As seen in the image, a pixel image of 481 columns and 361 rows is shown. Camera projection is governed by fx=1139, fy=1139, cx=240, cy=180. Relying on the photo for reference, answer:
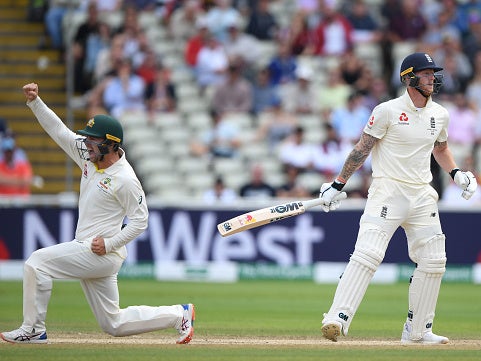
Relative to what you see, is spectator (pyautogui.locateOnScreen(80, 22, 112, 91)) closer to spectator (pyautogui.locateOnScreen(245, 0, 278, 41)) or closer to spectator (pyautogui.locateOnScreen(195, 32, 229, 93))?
spectator (pyautogui.locateOnScreen(195, 32, 229, 93))

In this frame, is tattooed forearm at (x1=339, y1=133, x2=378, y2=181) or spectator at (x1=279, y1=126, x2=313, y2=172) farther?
spectator at (x1=279, y1=126, x2=313, y2=172)

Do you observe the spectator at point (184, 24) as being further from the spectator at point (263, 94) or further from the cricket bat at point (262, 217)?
the cricket bat at point (262, 217)

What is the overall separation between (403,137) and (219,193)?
6.83 metres

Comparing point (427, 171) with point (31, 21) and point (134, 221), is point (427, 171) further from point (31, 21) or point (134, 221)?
point (31, 21)

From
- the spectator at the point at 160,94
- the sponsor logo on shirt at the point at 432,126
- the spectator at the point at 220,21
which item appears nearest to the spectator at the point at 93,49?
the spectator at the point at 160,94

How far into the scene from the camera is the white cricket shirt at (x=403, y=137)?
A: 7.92m

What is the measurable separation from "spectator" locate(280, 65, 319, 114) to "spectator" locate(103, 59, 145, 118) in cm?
208

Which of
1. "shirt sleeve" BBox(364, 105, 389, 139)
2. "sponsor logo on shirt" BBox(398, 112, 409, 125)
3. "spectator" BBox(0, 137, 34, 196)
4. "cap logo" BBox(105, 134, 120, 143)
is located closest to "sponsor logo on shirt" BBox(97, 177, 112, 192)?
"cap logo" BBox(105, 134, 120, 143)

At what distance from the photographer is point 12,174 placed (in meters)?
14.5

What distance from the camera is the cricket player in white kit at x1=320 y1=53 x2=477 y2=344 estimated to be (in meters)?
7.85

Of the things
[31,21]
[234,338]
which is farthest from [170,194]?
[234,338]

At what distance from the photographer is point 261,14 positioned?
17.0 metres

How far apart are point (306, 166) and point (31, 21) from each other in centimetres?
529

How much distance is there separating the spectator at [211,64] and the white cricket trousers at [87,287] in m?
8.70
